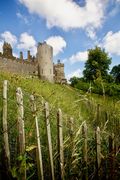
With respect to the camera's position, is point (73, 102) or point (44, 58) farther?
point (44, 58)

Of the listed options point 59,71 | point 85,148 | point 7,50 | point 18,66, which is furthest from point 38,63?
point 85,148

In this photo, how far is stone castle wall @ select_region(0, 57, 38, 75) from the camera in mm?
42906

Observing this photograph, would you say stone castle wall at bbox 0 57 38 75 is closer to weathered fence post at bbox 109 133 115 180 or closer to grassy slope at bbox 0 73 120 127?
grassy slope at bbox 0 73 120 127

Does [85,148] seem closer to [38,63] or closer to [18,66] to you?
[18,66]

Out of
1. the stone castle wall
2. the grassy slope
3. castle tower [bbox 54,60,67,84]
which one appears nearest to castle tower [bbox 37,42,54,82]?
the stone castle wall

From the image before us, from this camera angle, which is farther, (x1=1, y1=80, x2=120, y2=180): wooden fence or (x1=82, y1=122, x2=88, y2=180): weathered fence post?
(x1=82, y1=122, x2=88, y2=180): weathered fence post

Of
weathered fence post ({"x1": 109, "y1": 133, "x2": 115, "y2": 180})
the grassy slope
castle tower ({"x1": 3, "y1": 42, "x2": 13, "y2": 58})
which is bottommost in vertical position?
weathered fence post ({"x1": 109, "y1": 133, "x2": 115, "y2": 180})

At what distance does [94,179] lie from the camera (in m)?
5.08

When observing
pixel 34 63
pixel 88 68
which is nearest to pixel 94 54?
pixel 88 68

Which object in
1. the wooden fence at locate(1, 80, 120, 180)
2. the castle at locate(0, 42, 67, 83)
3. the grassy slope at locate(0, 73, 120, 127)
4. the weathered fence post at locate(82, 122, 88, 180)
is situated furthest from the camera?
the castle at locate(0, 42, 67, 83)

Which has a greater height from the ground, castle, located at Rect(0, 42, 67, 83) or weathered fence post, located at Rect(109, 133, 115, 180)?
castle, located at Rect(0, 42, 67, 83)

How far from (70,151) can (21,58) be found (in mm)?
43092

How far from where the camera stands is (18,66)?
46.0 m

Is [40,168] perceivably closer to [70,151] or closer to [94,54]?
[70,151]
